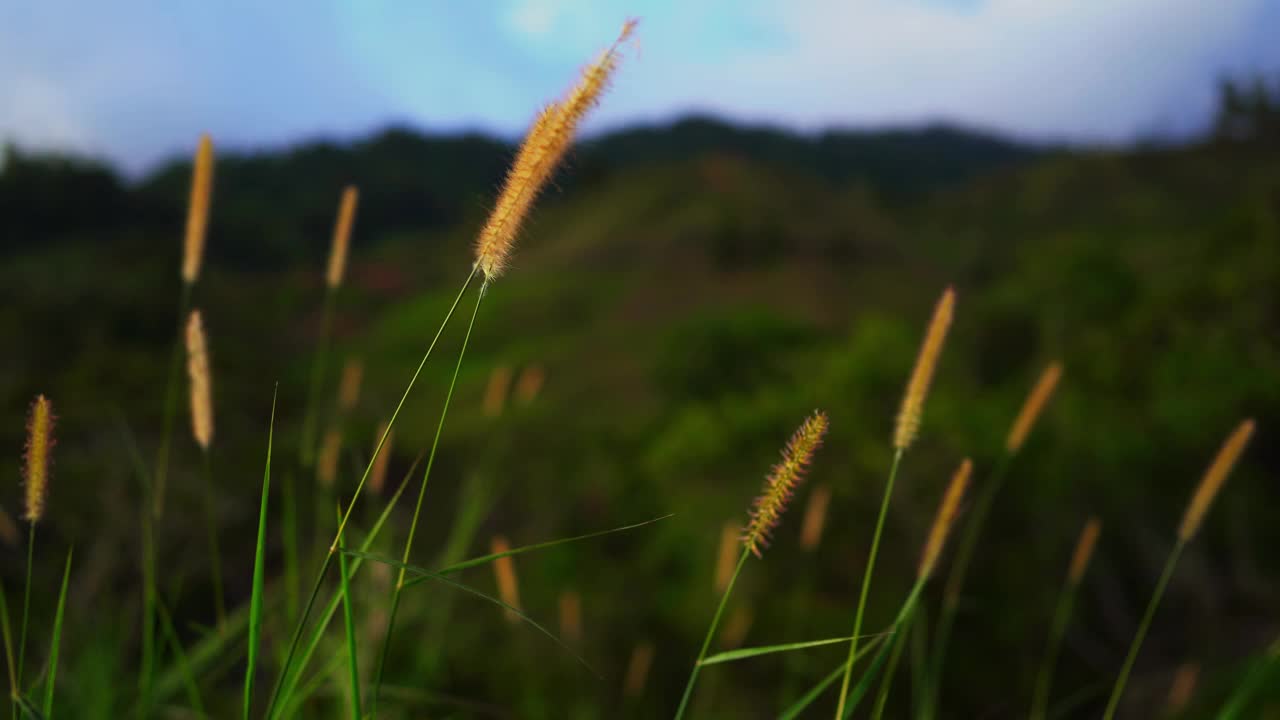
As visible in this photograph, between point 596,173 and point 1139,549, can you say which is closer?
point 1139,549

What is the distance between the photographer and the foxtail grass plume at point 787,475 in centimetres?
103

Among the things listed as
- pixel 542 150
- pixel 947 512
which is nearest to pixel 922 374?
pixel 947 512

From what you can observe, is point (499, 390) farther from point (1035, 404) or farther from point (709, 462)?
point (709, 462)

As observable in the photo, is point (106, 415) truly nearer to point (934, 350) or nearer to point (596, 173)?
point (934, 350)

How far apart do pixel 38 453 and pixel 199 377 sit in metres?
0.39

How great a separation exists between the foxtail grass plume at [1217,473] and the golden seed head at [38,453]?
1.93 metres

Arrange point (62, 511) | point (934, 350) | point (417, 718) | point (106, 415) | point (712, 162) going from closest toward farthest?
point (934, 350) < point (417, 718) < point (62, 511) < point (106, 415) < point (712, 162)

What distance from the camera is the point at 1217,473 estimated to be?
1768 mm

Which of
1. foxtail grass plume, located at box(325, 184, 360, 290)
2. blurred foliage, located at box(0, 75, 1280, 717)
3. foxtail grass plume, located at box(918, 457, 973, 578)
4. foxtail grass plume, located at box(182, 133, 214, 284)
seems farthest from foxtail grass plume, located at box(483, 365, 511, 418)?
foxtail grass plume, located at box(918, 457, 973, 578)

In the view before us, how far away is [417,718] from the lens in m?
2.67

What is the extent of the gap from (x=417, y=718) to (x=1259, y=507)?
10.9m

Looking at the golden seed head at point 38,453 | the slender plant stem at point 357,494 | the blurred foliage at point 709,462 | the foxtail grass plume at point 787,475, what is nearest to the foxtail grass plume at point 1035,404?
the blurred foliage at point 709,462

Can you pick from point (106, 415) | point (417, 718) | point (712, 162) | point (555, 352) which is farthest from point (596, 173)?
point (417, 718)

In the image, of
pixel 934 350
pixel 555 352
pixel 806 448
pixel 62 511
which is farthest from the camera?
pixel 555 352
